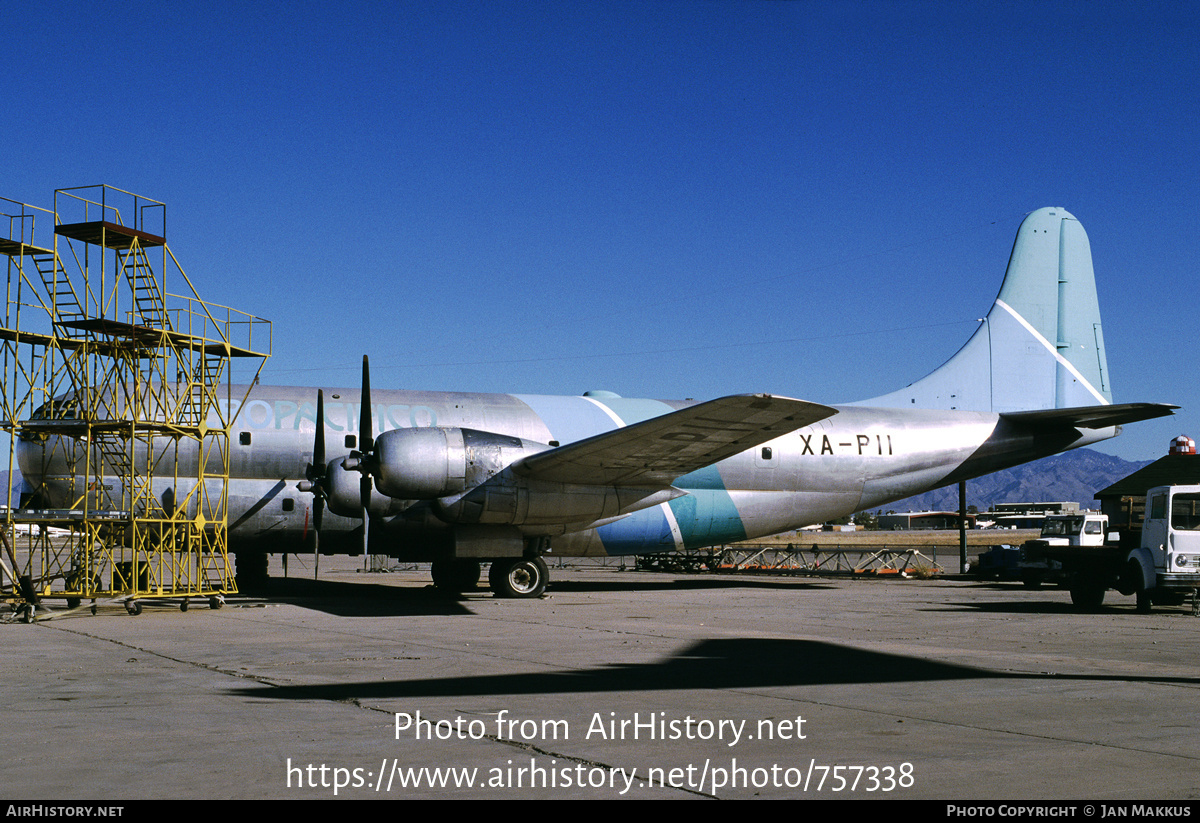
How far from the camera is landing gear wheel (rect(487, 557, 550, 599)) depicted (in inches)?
866

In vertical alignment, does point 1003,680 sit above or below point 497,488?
below

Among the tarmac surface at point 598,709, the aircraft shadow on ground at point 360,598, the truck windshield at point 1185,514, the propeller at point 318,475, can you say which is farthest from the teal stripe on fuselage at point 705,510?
the truck windshield at point 1185,514

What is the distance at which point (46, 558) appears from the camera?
19.8 metres

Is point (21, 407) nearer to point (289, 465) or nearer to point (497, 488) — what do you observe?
point (289, 465)

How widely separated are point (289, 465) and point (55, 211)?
6862 mm

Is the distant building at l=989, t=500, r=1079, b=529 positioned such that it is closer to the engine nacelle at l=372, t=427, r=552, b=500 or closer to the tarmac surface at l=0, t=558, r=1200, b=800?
the engine nacelle at l=372, t=427, r=552, b=500

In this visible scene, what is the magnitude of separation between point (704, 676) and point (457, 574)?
14.6 metres

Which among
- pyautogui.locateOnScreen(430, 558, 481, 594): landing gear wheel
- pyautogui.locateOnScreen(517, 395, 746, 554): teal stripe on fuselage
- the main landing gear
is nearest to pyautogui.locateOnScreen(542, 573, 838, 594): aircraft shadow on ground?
pyautogui.locateOnScreen(430, 558, 481, 594): landing gear wheel

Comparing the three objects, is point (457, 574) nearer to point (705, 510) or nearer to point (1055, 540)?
point (705, 510)

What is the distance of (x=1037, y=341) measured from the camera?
29.4 m

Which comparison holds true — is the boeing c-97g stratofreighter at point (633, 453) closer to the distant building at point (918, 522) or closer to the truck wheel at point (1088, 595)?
the truck wheel at point (1088, 595)

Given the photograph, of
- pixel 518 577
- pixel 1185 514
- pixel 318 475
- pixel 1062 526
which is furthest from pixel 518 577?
pixel 1062 526
